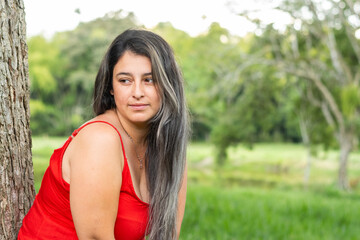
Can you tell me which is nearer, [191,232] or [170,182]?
[170,182]

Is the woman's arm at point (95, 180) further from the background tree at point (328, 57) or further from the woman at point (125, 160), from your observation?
the background tree at point (328, 57)

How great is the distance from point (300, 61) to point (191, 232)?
8.64m

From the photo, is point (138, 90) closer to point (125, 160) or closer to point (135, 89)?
point (135, 89)

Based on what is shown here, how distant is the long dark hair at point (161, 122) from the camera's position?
66.4 inches

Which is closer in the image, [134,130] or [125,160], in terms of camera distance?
[125,160]

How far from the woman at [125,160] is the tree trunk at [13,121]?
0.27 ft

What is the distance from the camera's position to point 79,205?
1.50 m

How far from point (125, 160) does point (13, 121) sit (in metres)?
0.50

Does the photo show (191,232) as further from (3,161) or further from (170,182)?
(3,161)

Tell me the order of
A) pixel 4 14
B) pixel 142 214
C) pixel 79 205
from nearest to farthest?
pixel 79 205 < pixel 4 14 < pixel 142 214

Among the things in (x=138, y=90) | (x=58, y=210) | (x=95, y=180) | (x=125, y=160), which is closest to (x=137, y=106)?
(x=138, y=90)

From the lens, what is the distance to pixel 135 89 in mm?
1658

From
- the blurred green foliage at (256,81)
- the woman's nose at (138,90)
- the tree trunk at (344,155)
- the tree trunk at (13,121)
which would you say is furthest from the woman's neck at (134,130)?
the tree trunk at (344,155)

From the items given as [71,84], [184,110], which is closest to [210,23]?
[184,110]
